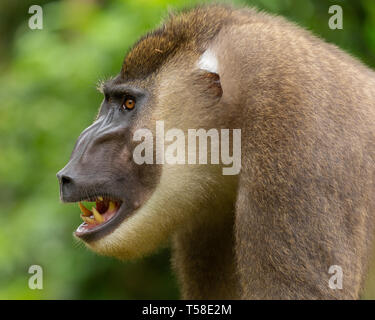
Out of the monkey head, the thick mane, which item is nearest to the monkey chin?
the monkey head

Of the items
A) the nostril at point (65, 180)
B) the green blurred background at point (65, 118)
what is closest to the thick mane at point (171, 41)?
the nostril at point (65, 180)

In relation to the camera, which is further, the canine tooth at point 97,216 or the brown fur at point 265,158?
the canine tooth at point 97,216

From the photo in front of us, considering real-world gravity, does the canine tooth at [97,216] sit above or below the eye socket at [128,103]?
below

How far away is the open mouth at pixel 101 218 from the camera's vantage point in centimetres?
377

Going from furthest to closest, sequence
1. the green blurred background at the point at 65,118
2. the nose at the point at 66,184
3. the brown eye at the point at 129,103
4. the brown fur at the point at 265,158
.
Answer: the green blurred background at the point at 65,118 → the brown eye at the point at 129,103 → the nose at the point at 66,184 → the brown fur at the point at 265,158

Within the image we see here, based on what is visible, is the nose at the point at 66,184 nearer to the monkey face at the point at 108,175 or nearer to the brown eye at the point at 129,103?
the monkey face at the point at 108,175

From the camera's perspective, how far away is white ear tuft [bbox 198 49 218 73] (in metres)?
3.82

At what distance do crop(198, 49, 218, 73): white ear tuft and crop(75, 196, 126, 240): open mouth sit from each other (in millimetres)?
891

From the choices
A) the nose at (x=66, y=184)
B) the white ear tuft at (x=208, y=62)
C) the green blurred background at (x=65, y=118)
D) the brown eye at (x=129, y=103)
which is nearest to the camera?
the nose at (x=66, y=184)

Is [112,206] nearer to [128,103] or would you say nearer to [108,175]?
[108,175]

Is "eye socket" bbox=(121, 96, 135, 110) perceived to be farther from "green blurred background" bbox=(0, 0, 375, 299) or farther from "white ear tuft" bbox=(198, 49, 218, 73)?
"green blurred background" bbox=(0, 0, 375, 299)

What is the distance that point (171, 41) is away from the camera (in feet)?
13.3

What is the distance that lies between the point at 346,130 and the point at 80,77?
3.16 m

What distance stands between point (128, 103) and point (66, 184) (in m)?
0.61
